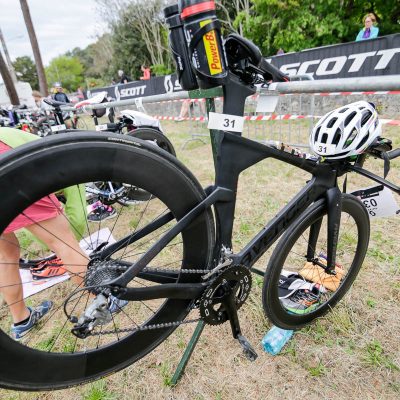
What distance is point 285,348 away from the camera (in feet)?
6.02

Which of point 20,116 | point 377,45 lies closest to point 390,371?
point 377,45

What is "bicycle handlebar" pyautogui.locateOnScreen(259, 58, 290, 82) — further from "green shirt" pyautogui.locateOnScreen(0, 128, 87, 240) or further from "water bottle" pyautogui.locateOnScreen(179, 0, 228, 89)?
"green shirt" pyautogui.locateOnScreen(0, 128, 87, 240)

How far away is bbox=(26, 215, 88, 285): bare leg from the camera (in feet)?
5.66

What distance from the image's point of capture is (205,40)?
1.08 m

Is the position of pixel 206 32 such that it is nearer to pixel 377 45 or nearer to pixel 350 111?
pixel 350 111

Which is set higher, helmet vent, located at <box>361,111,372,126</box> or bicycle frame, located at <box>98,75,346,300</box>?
helmet vent, located at <box>361,111,372,126</box>

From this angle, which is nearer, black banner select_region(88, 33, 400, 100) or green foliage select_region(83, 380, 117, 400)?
green foliage select_region(83, 380, 117, 400)

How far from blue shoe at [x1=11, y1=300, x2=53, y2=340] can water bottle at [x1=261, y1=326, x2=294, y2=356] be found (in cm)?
182

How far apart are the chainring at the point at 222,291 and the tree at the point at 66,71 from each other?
7357 centimetres

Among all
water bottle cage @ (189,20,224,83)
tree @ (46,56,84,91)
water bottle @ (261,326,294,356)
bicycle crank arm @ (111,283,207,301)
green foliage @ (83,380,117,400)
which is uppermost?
water bottle cage @ (189,20,224,83)

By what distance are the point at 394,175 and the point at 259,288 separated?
9.34 ft

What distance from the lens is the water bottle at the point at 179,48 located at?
113 cm

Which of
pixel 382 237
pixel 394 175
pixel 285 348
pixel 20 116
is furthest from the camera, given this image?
pixel 20 116

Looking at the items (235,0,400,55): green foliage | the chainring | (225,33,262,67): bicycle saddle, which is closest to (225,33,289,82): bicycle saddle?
(225,33,262,67): bicycle saddle
